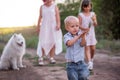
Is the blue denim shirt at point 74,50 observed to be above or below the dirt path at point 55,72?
above

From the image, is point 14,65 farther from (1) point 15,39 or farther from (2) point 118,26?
(2) point 118,26

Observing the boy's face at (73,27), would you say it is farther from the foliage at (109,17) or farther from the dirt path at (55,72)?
the foliage at (109,17)

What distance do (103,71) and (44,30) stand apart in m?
2.06

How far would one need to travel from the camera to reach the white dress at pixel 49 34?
9633 mm

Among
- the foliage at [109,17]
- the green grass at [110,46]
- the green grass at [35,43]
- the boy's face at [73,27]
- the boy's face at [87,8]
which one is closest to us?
the boy's face at [73,27]

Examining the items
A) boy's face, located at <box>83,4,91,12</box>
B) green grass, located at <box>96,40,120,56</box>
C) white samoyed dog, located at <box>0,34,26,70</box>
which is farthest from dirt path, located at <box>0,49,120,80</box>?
green grass, located at <box>96,40,120,56</box>

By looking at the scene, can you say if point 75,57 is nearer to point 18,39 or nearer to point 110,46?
point 18,39

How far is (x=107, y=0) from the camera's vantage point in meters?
17.9

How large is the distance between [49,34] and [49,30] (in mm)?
105

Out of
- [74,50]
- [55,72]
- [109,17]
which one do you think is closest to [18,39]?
[55,72]

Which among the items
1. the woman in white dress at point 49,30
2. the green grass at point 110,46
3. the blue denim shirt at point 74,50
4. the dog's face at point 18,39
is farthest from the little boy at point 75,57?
the green grass at point 110,46

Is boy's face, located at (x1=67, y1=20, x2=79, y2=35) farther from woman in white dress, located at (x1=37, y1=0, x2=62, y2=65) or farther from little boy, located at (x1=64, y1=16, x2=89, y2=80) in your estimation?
woman in white dress, located at (x1=37, y1=0, x2=62, y2=65)

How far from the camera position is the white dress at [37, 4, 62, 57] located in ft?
31.6

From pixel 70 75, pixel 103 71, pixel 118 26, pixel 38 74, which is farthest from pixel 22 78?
pixel 118 26
